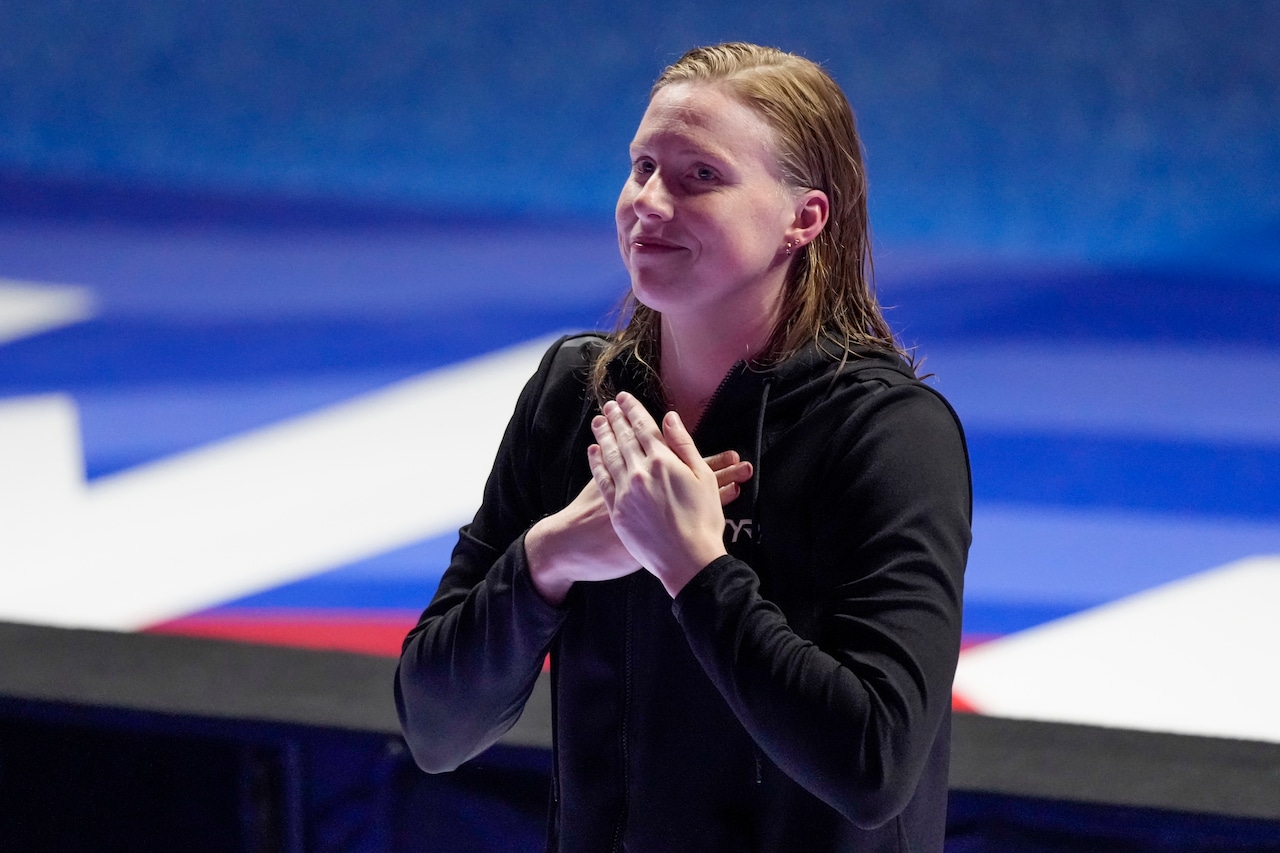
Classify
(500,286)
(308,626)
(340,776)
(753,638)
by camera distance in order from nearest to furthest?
(753,638) < (340,776) < (308,626) < (500,286)

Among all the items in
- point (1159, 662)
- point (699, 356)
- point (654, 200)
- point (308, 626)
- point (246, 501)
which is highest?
point (654, 200)

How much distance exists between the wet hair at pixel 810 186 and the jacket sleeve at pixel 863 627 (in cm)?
13

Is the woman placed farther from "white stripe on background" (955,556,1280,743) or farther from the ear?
"white stripe on background" (955,556,1280,743)

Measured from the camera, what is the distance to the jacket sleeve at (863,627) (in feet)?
3.32

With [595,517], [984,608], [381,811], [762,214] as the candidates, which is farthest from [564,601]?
[984,608]

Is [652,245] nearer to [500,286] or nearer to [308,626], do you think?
[308,626]

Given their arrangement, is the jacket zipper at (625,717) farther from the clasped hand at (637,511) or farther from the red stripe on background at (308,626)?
the red stripe on background at (308,626)

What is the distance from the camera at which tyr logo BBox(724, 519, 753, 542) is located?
1.16 m

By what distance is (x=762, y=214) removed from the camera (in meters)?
1.17

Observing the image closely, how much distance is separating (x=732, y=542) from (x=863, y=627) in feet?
0.53

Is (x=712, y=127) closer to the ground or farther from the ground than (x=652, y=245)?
farther from the ground

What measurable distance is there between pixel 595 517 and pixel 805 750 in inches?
10.6

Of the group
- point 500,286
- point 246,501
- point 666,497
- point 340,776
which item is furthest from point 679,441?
point 500,286

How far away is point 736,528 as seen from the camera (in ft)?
3.82
